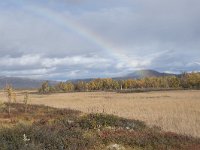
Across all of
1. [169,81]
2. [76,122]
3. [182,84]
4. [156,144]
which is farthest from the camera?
[169,81]

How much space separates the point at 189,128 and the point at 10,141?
40.5 ft

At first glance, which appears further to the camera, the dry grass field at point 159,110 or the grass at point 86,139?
the dry grass field at point 159,110

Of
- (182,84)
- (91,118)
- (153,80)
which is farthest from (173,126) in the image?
(153,80)

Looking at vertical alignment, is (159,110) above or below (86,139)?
below

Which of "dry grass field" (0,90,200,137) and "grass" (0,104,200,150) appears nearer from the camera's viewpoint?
"grass" (0,104,200,150)

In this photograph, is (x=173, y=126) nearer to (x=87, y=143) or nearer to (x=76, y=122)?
(x=76, y=122)

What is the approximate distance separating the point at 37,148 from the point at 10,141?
75.6 inches

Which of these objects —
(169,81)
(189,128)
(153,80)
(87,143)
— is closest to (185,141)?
(87,143)

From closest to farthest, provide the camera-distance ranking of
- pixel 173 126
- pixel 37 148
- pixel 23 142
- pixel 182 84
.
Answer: pixel 37 148, pixel 23 142, pixel 173 126, pixel 182 84

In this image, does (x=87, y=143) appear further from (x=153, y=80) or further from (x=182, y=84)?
(x=153, y=80)

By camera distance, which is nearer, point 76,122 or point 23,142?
point 23,142

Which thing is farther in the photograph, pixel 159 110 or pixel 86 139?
pixel 159 110

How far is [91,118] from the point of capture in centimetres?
2205

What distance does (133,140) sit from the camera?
1677cm
